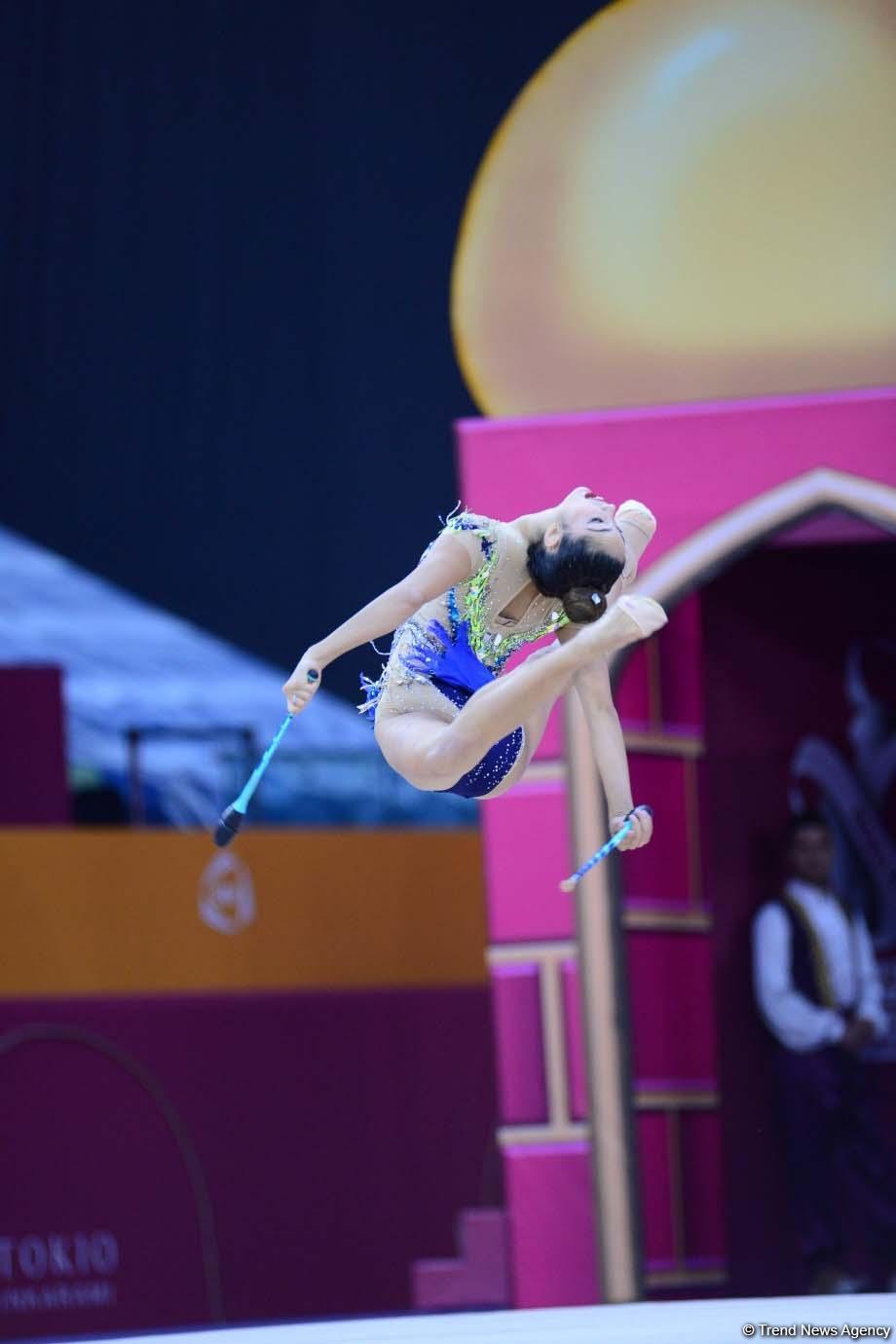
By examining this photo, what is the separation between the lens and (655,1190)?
5270mm

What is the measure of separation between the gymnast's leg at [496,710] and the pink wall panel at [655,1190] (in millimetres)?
2065

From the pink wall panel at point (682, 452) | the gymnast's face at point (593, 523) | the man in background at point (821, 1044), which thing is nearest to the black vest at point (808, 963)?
the man in background at point (821, 1044)

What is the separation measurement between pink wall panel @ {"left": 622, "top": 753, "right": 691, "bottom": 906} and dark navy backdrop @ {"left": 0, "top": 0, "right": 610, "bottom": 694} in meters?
1.67

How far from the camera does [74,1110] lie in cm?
599

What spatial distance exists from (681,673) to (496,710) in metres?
2.21

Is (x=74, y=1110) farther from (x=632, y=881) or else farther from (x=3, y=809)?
(x=632, y=881)

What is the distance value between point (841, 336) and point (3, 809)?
120 inches

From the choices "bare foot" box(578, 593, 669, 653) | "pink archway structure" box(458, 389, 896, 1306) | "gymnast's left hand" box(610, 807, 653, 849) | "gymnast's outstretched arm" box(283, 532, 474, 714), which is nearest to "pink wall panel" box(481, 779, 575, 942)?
"pink archway structure" box(458, 389, 896, 1306)

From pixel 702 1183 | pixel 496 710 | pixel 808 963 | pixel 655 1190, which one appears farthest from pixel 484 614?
pixel 702 1183

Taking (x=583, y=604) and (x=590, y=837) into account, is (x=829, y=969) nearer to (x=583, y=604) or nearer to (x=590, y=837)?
(x=590, y=837)

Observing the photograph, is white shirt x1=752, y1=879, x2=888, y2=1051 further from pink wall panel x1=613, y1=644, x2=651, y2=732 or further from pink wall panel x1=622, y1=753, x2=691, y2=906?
pink wall panel x1=613, y1=644, x2=651, y2=732

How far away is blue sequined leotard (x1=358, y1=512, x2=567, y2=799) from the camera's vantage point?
3.66 metres

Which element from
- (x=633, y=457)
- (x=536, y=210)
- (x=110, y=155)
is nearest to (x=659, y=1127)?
(x=633, y=457)

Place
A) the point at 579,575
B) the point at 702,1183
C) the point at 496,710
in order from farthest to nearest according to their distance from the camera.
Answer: the point at 702,1183
the point at 579,575
the point at 496,710
